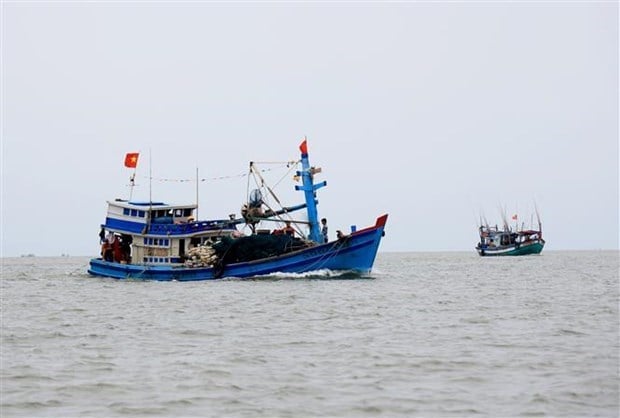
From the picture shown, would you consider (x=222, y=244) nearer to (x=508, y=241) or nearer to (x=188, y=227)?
(x=188, y=227)

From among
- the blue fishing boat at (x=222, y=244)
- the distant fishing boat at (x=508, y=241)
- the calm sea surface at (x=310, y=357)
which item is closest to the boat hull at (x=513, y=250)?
the distant fishing boat at (x=508, y=241)

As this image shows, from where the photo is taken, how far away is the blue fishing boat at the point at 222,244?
47.4m

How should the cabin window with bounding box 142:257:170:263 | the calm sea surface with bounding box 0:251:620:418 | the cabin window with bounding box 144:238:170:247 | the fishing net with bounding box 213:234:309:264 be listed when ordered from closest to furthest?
the calm sea surface with bounding box 0:251:620:418, the fishing net with bounding box 213:234:309:264, the cabin window with bounding box 144:238:170:247, the cabin window with bounding box 142:257:170:263

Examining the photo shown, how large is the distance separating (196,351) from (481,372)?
24.1 feet

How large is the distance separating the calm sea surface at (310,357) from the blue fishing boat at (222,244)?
850 cm

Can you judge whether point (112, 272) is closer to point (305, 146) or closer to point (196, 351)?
point (305, 146)

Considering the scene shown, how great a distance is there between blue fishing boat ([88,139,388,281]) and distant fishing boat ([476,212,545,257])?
8087 cm

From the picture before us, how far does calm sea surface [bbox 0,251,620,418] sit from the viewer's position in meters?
16.9

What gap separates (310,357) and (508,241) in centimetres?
10908

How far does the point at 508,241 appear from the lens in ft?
417

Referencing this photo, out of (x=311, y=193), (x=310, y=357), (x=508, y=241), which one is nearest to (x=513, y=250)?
(x=508, y=241)

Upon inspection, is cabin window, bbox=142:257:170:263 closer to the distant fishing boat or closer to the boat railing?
the boat railing

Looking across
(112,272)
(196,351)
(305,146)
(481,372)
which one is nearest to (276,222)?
(305,146)

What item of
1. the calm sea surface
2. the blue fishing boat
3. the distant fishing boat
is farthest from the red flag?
the distant fishing boat
